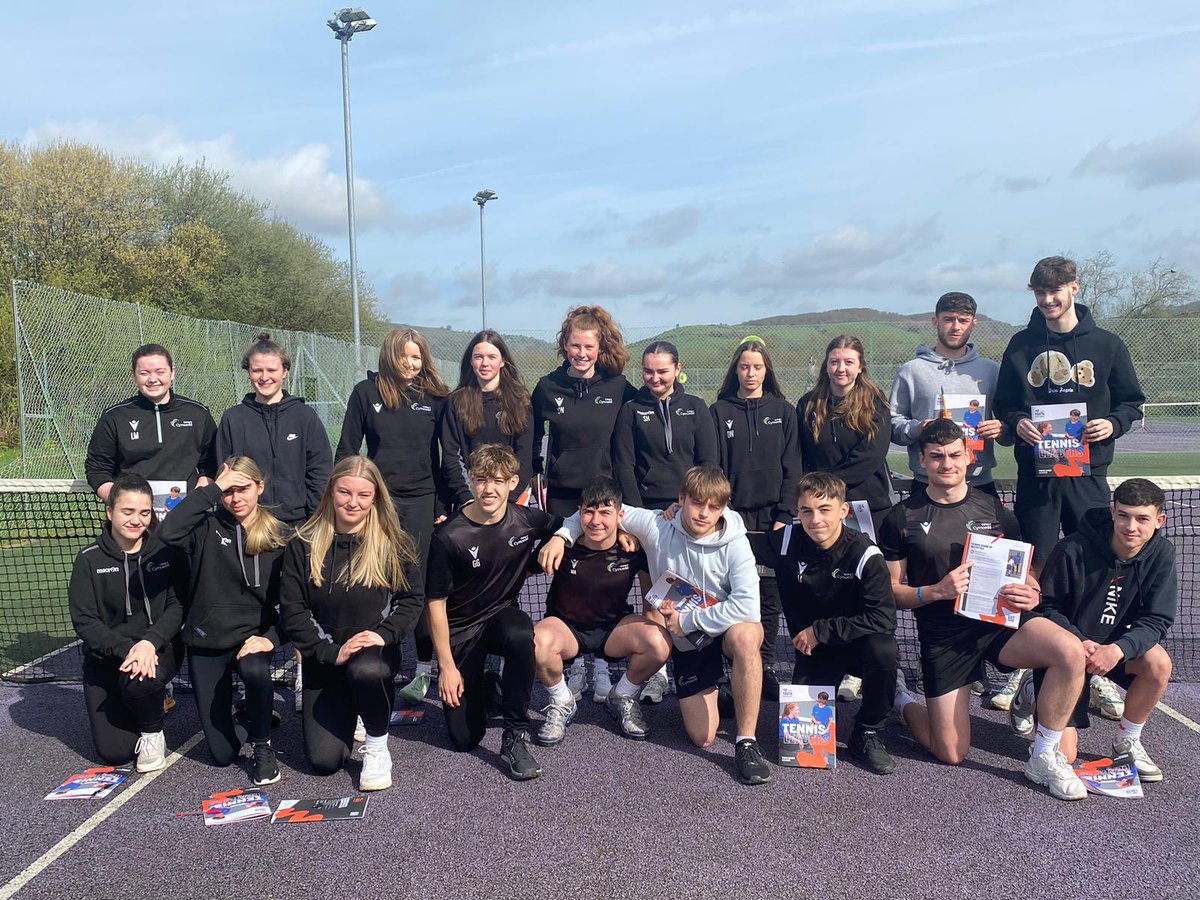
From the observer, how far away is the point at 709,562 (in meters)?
4.91

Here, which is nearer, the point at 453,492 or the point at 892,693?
the point at 892,693

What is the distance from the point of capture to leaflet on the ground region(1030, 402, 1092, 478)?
519 cm

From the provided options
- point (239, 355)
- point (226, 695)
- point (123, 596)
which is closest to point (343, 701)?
point (226, 695)

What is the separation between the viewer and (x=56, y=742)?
5027 mm

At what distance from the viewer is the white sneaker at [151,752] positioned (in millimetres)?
4652

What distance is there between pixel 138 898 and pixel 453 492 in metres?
2.82

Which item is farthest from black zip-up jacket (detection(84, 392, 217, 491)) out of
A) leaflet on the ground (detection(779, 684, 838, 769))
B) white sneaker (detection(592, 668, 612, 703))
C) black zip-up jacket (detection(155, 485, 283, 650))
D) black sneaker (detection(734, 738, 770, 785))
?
leaflet on the ground (detection(779, 684, 838, 769))

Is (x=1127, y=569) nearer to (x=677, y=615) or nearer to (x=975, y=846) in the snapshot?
(x=975, y=846)

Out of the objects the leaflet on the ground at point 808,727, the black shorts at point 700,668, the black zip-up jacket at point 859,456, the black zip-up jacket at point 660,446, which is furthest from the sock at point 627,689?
the black zip-up jacket at point 859,456

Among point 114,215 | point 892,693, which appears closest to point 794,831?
point 892,693

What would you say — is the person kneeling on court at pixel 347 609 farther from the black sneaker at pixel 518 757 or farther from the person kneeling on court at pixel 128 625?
the person kneeling on court at pixel 128 625

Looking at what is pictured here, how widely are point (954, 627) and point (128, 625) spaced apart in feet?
14.4

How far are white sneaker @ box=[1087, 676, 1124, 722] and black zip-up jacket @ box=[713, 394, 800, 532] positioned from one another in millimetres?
1990

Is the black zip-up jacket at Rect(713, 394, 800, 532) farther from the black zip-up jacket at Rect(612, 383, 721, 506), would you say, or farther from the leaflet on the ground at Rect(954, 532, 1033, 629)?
the leaflet on the ground at Rect(954, 532, 1033, 629)
